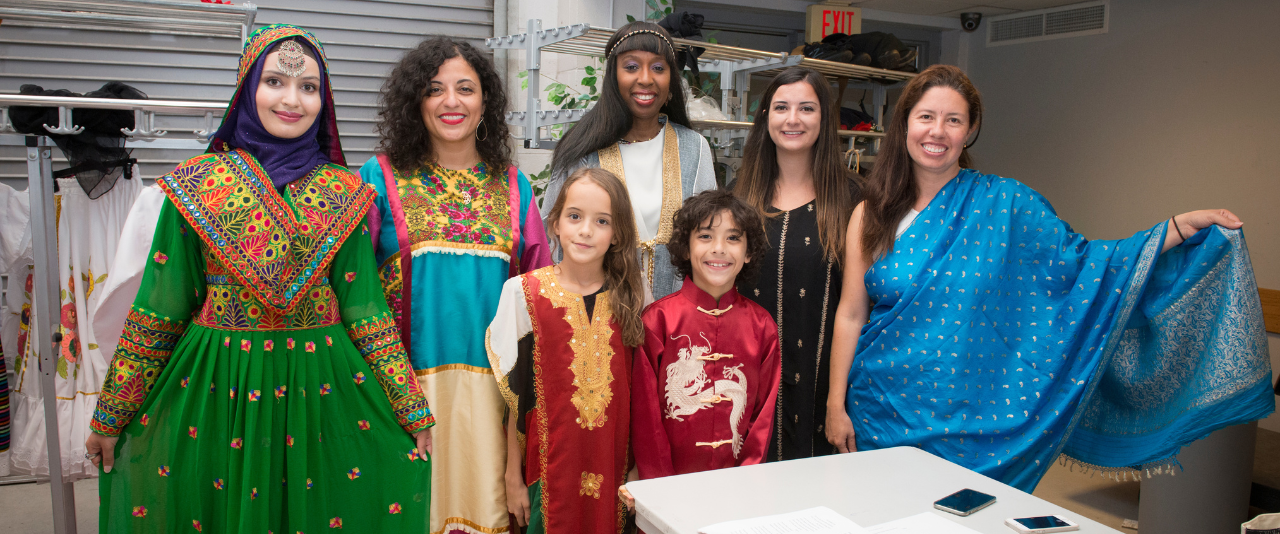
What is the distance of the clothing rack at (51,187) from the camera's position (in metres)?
2.13

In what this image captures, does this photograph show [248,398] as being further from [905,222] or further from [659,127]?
[905,222]

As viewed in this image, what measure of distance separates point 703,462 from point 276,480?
92 cm

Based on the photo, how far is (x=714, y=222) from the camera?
1.97 m

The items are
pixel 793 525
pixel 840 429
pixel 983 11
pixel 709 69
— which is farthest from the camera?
pixel 983 11

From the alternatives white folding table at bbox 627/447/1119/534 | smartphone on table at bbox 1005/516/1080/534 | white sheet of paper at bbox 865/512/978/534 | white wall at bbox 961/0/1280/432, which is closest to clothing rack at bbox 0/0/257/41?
white folding table at bbox 627/447/1119/534

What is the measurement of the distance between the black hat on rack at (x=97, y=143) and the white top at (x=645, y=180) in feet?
4.69

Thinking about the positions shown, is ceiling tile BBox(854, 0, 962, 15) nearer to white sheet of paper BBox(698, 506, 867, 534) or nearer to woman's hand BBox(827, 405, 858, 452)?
woman's hand BBox(827, 405, 858, 452)

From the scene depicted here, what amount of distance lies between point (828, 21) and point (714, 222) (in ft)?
10.3

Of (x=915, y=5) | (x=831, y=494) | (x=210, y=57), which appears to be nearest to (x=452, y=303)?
(x=831, y=494)

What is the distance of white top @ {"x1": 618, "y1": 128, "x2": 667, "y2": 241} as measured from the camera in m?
2.25

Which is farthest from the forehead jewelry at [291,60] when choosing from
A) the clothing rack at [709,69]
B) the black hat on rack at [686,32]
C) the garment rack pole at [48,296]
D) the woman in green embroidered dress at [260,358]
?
the black hat on rack at [686,32]

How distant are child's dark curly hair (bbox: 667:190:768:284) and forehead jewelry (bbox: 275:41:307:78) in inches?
36.0

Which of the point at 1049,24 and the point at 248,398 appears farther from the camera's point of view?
the point at 1049,24

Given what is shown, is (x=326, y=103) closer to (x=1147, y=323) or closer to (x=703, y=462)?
(x=703, y=462)
